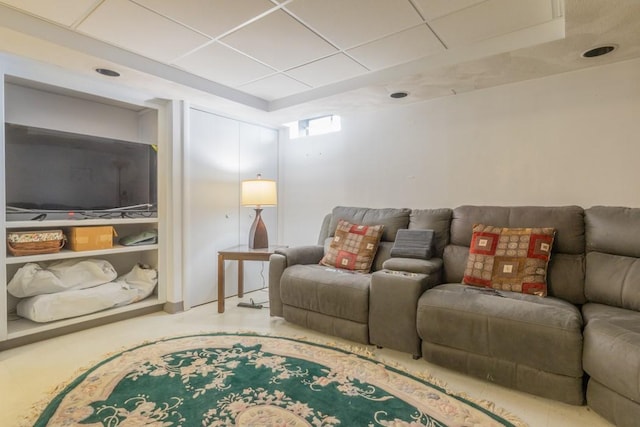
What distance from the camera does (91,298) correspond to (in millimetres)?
2762

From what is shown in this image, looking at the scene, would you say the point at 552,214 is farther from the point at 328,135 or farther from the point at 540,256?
the point at 328,135

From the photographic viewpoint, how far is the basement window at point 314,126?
3.91 metres

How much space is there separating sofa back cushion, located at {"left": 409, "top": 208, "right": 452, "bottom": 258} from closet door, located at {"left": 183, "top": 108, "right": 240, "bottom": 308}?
2.03m

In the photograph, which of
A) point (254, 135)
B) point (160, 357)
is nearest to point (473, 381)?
point (160, 357)

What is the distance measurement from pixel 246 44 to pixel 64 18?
42.8 inches

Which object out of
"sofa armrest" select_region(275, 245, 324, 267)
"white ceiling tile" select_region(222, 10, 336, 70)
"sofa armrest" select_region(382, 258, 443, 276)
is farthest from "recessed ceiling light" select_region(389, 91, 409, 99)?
"sofa armrest" select_region(275, 245, 324, 267)

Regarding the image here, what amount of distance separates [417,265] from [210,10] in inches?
84.8

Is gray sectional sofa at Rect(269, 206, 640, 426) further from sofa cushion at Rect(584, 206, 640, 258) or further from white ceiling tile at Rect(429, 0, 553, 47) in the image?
white ceiling tile at Rect(429, 0, 553, 47)

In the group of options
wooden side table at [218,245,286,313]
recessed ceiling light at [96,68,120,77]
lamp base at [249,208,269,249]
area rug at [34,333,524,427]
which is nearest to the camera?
area rug at [34,333,524,427]

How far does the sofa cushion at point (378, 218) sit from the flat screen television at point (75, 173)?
6.10 feet

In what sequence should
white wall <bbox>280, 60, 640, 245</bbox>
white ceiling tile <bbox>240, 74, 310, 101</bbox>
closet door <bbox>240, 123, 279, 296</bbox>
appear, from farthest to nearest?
closet door <bbox>240, 123, 279, 296</bbox> < white ceiling tile <bbox>240, 74, 310, 101</bbox> < white wall <bbox>280, 60, 640, 245</bbox>

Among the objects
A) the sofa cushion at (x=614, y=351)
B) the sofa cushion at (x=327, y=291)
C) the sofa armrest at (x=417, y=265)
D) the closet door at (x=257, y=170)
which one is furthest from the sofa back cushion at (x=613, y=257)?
the closet door at (x=257, y=170)

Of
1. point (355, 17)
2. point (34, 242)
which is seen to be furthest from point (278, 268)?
point (355, 17)

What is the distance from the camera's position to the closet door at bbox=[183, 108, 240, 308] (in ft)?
10.9
